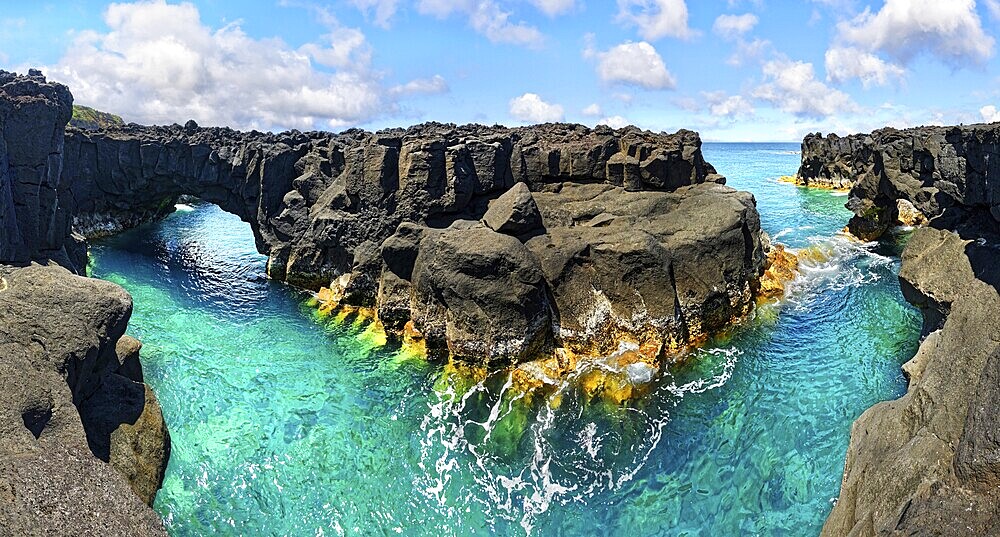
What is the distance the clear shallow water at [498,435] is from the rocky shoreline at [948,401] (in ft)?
15.9

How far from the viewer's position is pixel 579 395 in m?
19.9

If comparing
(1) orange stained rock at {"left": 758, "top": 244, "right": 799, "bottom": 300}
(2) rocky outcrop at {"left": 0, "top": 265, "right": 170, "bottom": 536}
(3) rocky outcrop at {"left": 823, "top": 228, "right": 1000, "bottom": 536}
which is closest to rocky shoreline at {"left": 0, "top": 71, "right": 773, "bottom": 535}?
(2) rocky outcrop at {"left": 0, "top": 265, "right": 170, "bottom": 536}

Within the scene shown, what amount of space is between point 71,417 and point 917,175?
43641 millimetres

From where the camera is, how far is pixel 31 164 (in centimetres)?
1691

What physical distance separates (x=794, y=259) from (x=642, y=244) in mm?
17473

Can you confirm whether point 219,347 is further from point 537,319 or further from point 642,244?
point 642,244

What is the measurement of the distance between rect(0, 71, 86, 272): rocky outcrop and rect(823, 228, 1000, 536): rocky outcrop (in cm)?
2062

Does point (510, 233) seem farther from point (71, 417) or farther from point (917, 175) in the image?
point (917, 175)

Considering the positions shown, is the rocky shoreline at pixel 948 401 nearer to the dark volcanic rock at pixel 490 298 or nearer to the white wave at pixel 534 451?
the white wave at pixel 534 451

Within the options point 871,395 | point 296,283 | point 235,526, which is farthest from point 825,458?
point 296,283

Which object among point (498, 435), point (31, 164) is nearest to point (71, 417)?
point (498, 435)

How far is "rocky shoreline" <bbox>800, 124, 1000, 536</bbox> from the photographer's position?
780 cm

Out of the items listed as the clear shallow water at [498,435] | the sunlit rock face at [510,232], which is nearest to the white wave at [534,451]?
the clear shallow water at [498,435]

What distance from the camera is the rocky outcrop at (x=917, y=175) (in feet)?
42.8
